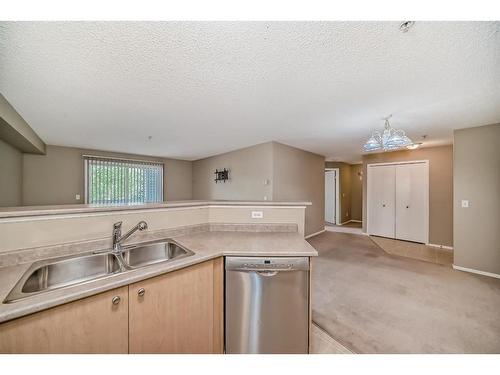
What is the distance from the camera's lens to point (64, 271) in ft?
3.88

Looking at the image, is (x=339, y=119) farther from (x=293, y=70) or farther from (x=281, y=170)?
(x=281, y=170)

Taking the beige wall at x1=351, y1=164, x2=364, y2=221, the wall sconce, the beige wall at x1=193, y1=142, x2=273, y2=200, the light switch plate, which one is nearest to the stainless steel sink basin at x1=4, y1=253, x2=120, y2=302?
the light switch plate

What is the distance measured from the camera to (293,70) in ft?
5.09

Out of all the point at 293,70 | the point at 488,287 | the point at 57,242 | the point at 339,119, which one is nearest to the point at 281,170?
the point at 339,119

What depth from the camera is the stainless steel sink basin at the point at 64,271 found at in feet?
3.30

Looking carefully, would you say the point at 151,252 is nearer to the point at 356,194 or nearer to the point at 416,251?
the point at 416,251

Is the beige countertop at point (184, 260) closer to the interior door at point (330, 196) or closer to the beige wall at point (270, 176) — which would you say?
the beige wall at point (270, 176)

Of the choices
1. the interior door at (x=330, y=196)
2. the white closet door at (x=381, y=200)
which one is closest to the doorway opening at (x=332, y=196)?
the interior door at (x=330, y=196)

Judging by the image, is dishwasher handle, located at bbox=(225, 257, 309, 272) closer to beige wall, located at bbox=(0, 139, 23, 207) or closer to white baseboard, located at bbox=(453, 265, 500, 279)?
white baseboard, located at bbox=(453, 265, 500, 279)

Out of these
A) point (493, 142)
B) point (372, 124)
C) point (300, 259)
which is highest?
point (372, 124)

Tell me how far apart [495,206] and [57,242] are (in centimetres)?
496

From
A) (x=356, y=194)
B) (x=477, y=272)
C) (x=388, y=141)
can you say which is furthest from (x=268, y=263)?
(x=356, y=194)

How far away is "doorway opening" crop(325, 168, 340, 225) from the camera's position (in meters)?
6.77

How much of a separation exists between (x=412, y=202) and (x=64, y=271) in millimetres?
6072
